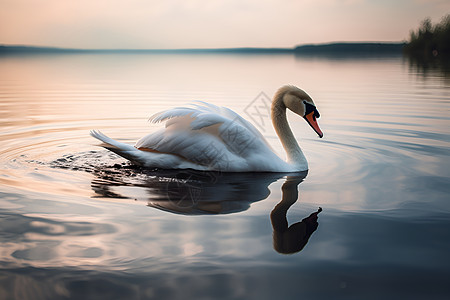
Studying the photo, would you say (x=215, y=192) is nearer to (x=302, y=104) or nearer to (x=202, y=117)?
(x=202, y=117)

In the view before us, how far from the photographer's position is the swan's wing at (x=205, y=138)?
6270mm

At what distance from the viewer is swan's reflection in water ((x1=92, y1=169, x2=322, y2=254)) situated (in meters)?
4.52

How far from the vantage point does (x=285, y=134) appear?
721 cm

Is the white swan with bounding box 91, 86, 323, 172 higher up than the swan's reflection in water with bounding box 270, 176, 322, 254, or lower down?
higher up

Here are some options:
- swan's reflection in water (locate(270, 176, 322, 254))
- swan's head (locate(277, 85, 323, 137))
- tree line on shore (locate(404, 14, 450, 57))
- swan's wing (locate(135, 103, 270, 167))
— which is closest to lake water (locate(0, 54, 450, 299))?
swan's reflection in water (locate(270, 176, 322, 254))

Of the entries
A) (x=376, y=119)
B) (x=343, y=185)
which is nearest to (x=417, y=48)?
(x=376, y=119)

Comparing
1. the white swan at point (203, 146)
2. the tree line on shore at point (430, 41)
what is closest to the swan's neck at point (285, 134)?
the white swan at point (203, 146)

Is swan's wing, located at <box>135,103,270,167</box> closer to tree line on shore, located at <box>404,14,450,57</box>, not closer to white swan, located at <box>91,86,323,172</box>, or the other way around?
white swan, located at <box>91,86,323,172</box>

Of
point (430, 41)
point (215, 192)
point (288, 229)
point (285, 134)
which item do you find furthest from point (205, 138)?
point (430, 41)

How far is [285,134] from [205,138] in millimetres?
1420

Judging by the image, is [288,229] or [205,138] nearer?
[288,229]

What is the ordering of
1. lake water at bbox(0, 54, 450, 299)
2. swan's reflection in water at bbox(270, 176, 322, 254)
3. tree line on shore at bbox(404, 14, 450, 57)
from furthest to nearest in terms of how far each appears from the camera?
tree line on shore at bbox(404, 14, 450, 57) → swan's reflection in water at bbox(270, 176, 322, 254) → lake water at bbox(0, 54, 450, 299)

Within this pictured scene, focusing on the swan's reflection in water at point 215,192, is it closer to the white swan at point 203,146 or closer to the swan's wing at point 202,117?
the white swan at point 203,146

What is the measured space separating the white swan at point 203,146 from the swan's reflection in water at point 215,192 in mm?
121
